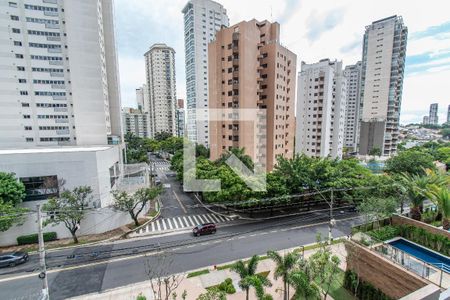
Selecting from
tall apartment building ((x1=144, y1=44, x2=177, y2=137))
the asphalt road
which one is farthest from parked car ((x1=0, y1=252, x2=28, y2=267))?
tall apartment building ((x1=144, y1=44, x2=177, y2=137))

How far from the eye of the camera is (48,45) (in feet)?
97.5

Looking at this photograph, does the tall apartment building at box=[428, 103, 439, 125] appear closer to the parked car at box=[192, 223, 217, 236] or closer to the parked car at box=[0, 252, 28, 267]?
the parked car at box=[192, 223, 217, 236]

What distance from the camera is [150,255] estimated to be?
52.0 ft

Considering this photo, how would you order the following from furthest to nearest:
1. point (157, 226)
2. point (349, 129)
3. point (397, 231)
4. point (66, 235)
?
point (349, 129)
point (157, 226)
point (66, 235)
point (397, 231)

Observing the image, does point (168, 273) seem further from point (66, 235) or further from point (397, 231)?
point (397, 231)

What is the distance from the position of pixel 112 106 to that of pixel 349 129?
69.7 m

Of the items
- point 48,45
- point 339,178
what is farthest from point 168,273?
point 48,45

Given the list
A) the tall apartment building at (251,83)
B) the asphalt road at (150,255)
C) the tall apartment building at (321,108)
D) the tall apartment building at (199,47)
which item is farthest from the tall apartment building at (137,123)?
the asphalt road at (150,255)

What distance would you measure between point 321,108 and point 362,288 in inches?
1585

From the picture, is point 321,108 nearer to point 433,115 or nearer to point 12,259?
point 12,259

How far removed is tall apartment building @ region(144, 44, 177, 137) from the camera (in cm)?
8419

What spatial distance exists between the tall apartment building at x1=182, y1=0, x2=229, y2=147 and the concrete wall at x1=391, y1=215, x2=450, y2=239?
162 feet

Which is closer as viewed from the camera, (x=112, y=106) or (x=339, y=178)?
(x=339, y=178)

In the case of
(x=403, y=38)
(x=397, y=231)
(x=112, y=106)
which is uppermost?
(x=403, y=38)
